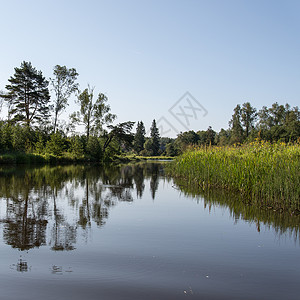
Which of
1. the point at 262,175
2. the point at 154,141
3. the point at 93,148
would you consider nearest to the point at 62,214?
the point at 262,175

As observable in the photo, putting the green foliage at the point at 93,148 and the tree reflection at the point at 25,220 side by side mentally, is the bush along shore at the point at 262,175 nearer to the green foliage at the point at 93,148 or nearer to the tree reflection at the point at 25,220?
the tree reflection at the point at 25,220

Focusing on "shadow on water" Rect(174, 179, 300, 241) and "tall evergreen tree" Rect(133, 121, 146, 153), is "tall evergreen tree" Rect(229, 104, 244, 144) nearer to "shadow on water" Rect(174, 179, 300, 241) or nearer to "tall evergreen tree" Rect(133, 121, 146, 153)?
"tall evergreen tree" Rect(133, 121, 146, 153)

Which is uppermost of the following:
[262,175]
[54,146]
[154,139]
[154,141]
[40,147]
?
[154,139]

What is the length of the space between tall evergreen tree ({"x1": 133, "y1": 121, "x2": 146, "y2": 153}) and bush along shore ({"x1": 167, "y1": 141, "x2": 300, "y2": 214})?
7304 cm

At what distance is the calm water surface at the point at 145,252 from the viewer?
3139mm

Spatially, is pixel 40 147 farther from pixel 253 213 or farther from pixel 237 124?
pixel 237 124

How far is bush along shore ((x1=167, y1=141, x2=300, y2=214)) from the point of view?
23.4ft

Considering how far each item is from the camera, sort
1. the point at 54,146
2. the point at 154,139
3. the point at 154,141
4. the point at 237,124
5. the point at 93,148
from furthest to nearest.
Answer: the point at 154,139, the point at 154,141, the point at 237,124, the point at 93,148, the point at 54,146

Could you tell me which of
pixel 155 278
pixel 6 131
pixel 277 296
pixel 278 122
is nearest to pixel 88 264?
pixel 155 278

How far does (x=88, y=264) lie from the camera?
3.76 m

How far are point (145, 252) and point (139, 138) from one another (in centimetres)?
8538

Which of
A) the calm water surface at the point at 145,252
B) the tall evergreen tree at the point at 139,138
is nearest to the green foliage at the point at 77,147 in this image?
the calm water surface at the point at 145,252

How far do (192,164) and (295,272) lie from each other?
1038 cm

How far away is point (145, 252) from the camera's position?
14.1 feet
